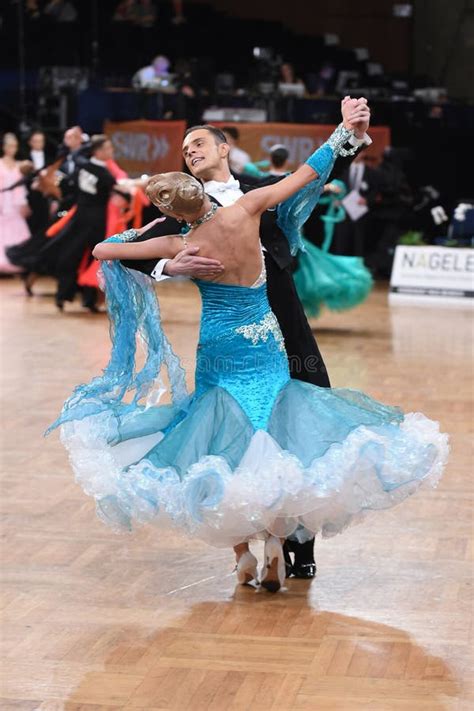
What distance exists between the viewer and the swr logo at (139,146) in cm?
1368

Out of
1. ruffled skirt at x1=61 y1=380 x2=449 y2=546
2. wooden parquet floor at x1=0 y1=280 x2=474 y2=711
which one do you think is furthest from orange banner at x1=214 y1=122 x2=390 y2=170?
ruffled skirt at x1=61 y1=380 x2=449 y2=546

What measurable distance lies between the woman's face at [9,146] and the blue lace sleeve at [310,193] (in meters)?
9.15

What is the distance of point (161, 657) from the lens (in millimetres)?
3773

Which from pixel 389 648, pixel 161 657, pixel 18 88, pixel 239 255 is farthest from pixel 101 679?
pixel 18 88

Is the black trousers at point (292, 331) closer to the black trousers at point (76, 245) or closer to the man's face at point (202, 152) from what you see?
the man's face at point (202, 152)

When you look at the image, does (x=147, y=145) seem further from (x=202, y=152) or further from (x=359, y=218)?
(x=202, y=152)

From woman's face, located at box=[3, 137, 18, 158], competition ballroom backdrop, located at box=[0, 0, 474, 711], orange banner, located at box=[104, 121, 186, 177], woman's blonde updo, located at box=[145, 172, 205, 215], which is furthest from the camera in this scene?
orange banner, located at box=[104, 121, 186, 177]

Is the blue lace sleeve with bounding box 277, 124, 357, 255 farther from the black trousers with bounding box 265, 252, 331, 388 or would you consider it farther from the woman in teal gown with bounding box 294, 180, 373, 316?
the woman in teal gown with bounding box 294, 180, 373, 316

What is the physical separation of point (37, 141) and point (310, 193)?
9456mm

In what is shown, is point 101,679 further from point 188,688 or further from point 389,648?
point 389,648

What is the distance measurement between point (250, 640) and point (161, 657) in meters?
0.29

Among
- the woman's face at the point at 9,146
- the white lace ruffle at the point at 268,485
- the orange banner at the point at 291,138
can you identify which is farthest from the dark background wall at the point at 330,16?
the white lace ruffle at the point at 268,485

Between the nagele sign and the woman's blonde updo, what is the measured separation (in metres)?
8.32

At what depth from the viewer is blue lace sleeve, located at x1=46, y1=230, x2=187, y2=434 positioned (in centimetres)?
439
